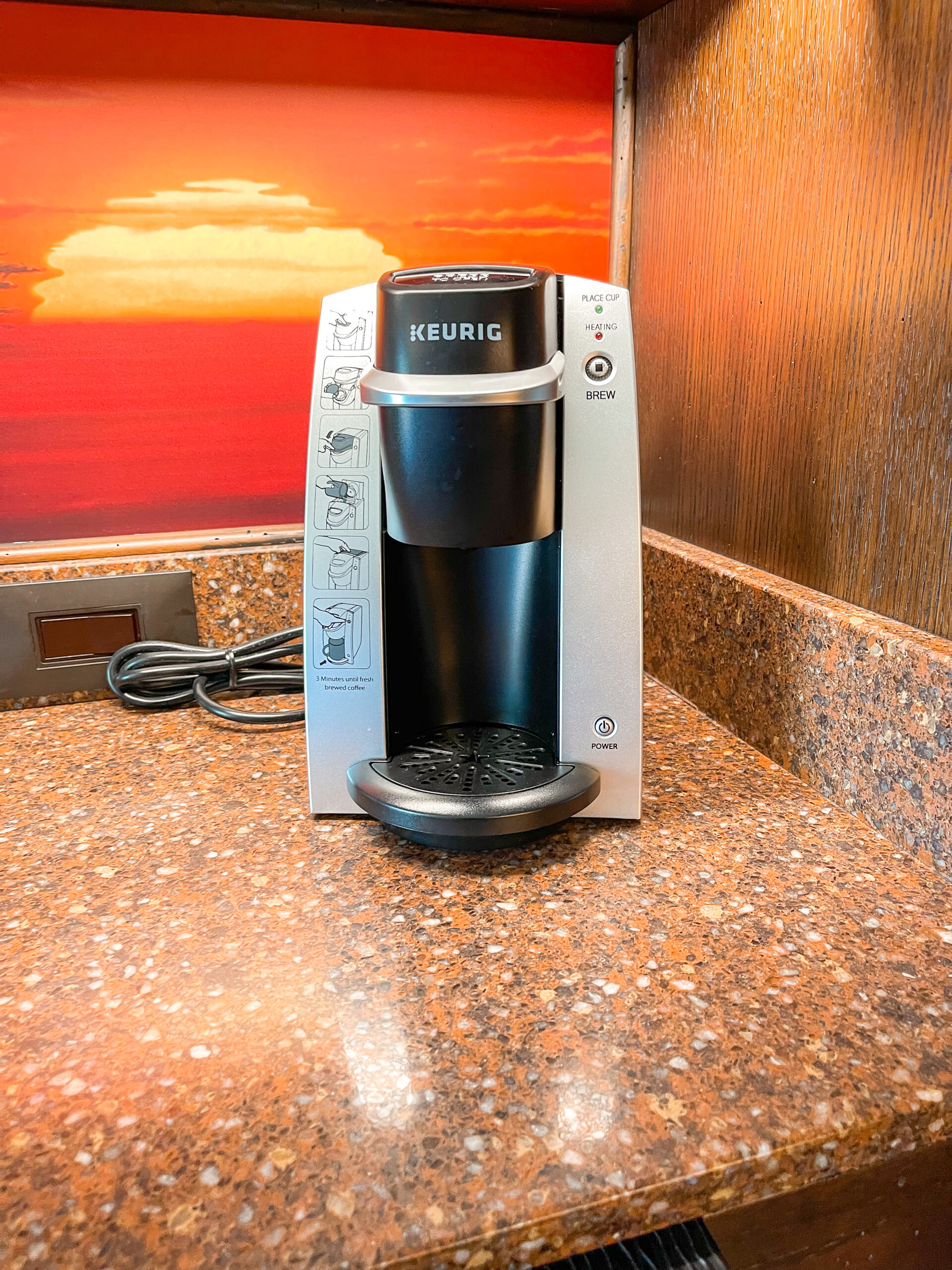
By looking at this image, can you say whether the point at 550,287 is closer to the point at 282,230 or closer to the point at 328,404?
the point at 328,404

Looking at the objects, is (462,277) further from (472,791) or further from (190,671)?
(190,671)

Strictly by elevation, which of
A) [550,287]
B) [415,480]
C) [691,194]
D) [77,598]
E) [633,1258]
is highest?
[691,194]

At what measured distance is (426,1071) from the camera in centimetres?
38

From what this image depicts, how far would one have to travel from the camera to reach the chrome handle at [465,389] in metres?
0.44

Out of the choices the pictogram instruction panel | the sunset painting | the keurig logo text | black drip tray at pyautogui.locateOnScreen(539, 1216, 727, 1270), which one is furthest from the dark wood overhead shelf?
black drip tray at pyautogui.locateOnScreen(539, 1216, 727, 1270)

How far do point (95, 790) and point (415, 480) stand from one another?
→ 357 millimetres

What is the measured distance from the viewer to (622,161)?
87 centimetres

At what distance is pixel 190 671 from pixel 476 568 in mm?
326

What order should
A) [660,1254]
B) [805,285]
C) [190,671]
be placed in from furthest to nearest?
[190,671] < [805,285] < [660,1254]

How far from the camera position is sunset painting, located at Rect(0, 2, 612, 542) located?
75cm

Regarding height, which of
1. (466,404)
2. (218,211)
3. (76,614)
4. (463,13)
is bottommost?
(76,614)

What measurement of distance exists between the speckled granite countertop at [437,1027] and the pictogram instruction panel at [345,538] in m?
0.09

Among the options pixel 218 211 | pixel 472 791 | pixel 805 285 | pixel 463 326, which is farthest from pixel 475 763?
pixel 218 211

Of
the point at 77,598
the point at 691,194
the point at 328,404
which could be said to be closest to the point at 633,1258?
the point at 328,404
